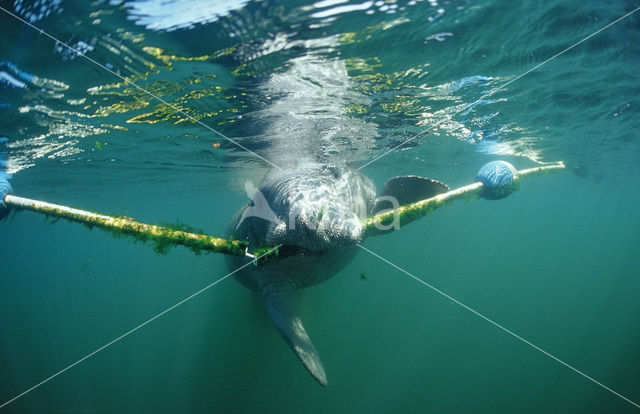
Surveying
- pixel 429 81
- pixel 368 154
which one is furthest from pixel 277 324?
pixel 368 154

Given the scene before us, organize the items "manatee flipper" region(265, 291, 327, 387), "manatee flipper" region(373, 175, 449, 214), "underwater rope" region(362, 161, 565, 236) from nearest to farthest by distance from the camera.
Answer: "manatee flipper" region(265, 291, 327, 387) → "underwater rope" region(362, 161, 565, 236) → "manatee flipper" region(373, 175, 449, 214)

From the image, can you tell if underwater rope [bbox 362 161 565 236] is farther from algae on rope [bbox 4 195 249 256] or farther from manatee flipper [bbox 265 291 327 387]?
algae on rope [bbox 4 195 249 256]

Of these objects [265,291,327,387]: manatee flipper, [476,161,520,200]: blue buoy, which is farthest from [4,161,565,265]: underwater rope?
[265,291,327,387]: manatee flipper

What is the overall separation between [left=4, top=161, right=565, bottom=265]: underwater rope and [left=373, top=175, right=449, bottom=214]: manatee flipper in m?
0.29

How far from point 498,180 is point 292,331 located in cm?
525

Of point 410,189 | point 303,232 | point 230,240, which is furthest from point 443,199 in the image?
point 230,240

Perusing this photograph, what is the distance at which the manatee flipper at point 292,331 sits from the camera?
3027mm

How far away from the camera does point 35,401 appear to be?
12812 millimetres

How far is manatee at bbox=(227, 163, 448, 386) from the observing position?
3.10 meters

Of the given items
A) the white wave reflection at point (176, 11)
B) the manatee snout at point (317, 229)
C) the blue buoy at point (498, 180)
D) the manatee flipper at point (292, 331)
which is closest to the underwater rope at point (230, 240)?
the blue buoy at point (498, 180)

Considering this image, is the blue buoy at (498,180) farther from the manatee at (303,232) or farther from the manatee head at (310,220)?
the manatee head at (310,220)

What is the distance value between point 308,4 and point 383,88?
12.0 ft

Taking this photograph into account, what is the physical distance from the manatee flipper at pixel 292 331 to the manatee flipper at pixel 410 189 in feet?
9.79

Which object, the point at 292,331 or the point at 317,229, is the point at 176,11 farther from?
the point at 292,331
